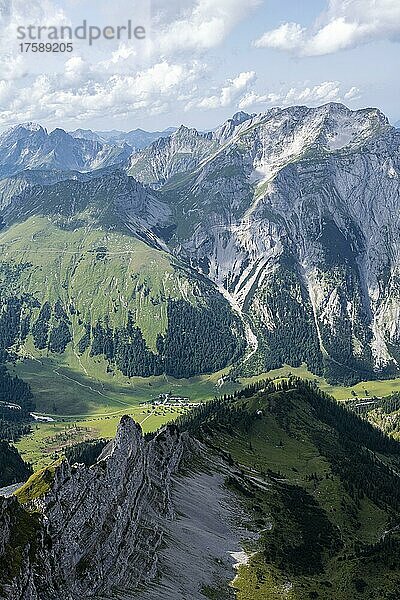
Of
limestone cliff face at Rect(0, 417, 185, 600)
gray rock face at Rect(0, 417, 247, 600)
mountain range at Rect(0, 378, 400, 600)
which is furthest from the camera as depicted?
mountain range at Rect(0, 378, 400, 600)

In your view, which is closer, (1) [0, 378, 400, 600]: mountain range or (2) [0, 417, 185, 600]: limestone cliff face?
(2) [0, 417, 185, 600]: limestone cliff face

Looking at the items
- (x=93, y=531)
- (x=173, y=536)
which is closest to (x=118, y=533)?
(x=93, y=531)

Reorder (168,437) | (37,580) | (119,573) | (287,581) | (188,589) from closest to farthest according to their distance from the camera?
(37,580) < (119,573) < (188,589) < (287,581) < (168,437)

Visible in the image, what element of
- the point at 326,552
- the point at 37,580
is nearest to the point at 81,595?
the point at 37,580

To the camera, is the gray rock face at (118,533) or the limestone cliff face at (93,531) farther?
the gray rock face at (118,533)

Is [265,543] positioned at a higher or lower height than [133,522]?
lower

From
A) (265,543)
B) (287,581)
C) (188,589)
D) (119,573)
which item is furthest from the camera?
(265,543)

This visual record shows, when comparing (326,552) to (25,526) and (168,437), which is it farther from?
(25,526)
